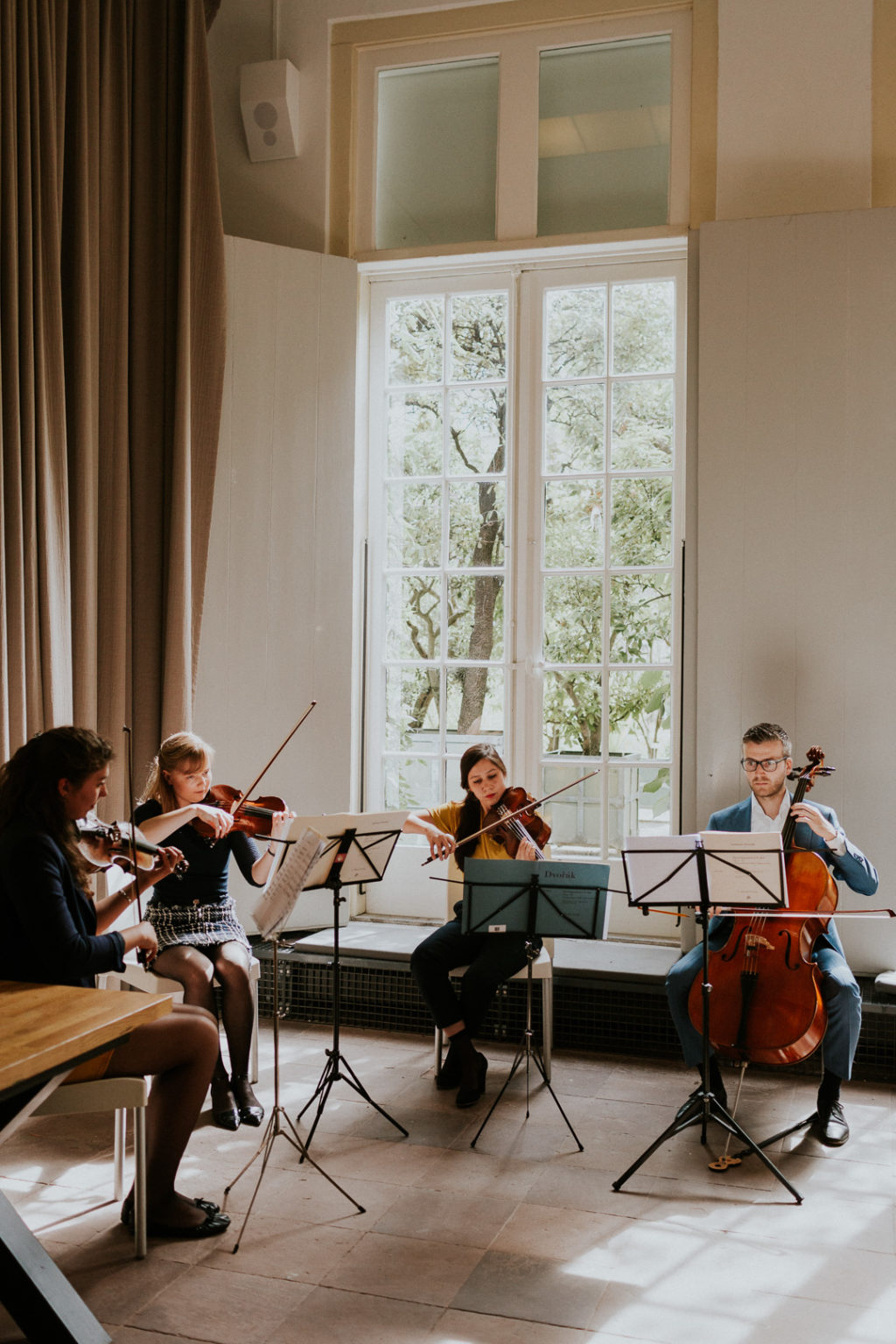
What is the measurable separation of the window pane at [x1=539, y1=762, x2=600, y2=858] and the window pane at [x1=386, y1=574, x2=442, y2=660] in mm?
687

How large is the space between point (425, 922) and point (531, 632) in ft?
4.05

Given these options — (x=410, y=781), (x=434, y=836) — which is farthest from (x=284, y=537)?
(x=434, y=836)

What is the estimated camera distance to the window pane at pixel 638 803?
444 centimetres

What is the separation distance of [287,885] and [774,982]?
1.33m

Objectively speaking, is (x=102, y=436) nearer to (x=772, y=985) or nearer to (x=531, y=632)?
(x=531, y=632)

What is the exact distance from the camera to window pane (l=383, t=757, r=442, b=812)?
466 cm

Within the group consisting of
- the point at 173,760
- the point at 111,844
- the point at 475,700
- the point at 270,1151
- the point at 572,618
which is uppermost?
the point at 572,618

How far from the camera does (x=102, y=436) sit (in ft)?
13.4

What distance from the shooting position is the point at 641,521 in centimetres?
448

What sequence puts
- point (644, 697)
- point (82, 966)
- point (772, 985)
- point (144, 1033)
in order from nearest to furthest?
1. point (82, 966)
2. point (144, 1033)
3. point (772, 985)
4. point (644, 697)

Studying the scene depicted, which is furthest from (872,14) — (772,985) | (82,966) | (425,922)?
(82,966)

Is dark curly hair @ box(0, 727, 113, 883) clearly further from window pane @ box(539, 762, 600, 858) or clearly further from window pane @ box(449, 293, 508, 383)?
window pane @ box(449, 293, 508, 383)

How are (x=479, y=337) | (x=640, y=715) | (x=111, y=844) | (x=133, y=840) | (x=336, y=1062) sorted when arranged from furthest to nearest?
1. (x=479, y=337)
2. (x=640, y=715)
3. (x=336, y=1062)
4. (x=111, y=844)
5. (x=133, y=840)

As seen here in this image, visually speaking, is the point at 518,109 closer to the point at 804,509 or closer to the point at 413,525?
the point at 413,525
